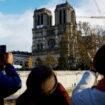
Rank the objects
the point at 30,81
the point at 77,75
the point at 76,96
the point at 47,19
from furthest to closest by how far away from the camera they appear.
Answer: the point at 47,19, the point at 77,75, the point at 30,81, the point at 76,96

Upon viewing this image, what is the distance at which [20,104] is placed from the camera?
350 centimetres

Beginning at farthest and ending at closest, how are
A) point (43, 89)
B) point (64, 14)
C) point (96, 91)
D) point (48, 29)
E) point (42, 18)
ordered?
point (42, 18), point (48, 29), point (64, 14), point (43, 89), point (96, 91)

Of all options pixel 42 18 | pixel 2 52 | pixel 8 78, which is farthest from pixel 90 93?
pixel 42 18

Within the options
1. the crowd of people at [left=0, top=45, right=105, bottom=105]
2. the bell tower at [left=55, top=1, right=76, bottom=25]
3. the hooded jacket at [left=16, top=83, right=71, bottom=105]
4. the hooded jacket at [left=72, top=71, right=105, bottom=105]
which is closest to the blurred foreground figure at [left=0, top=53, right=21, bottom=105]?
the crowd of people at [left=0, top=45, right=105, bottom=105]

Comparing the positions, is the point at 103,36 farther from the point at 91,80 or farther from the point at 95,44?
the point at 91,80

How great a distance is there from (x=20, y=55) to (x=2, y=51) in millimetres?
128345

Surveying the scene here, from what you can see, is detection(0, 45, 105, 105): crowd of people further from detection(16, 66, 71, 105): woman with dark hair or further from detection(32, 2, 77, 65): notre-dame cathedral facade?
detection(32, 2, 77, 65): notre-dame cathedral facade

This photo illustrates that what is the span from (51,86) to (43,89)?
0.08 meters

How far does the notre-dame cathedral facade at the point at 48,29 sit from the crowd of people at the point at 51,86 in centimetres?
9533

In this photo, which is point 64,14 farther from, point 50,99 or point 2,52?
point 50,99

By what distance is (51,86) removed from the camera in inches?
130

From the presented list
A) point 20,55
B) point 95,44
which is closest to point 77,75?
point 95,44

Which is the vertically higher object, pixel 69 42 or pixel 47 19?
pixel 47 19

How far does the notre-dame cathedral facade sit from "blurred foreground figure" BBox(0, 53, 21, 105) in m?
95.3
